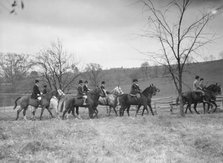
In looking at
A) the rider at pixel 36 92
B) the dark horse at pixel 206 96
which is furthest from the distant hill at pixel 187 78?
the rider at pixel 36 92

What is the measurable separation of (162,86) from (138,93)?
41806 millimetres

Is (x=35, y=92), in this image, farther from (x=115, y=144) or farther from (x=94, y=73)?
(x=94, y=73)

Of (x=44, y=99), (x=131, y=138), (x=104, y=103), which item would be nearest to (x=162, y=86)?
(x=104, y=103)

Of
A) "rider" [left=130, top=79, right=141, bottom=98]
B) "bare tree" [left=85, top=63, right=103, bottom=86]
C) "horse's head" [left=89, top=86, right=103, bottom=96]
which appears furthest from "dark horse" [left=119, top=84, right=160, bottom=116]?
"bare tree" [left=85, top=63, right=103, bottom=86]

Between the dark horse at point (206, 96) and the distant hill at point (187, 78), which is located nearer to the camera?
the dark horse at point (206, 96)

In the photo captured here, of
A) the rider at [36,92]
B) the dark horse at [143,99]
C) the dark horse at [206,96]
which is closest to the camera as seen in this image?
the rider at [36,92]

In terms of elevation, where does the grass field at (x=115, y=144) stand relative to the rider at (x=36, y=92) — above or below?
below

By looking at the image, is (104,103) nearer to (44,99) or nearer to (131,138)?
(44,99)

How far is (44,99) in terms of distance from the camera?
17.7m

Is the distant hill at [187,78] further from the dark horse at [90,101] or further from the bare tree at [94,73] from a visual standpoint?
the dark horse at [90,101]

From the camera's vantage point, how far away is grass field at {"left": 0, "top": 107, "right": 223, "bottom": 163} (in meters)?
6.73

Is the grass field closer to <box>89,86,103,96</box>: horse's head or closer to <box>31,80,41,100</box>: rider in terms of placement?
<box>89,86,103,96</box>: horse's head

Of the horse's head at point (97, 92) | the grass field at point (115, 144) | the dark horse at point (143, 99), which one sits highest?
the horse's head at point (97, 92)

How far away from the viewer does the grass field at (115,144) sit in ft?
22.1
